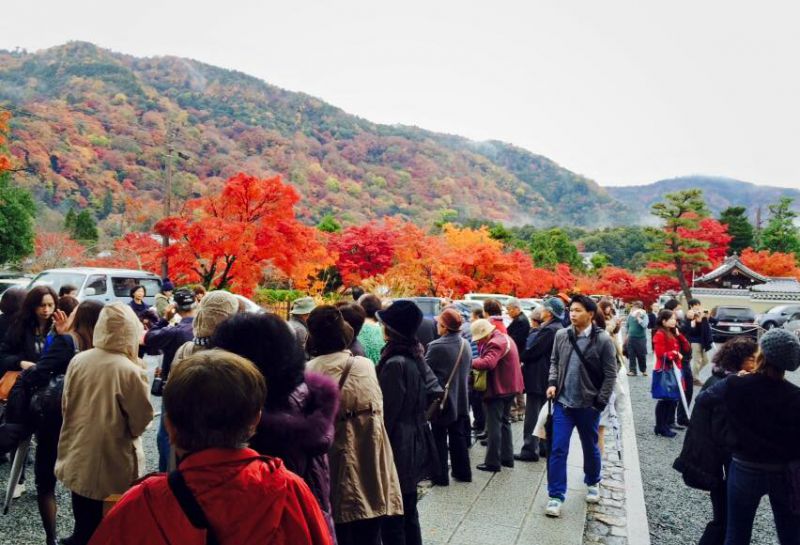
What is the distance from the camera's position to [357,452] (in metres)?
2.85

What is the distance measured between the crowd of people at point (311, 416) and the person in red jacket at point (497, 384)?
20 millimetres

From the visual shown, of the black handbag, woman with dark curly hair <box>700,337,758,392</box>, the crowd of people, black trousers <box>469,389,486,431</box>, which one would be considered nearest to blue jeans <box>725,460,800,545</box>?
the crowd of people

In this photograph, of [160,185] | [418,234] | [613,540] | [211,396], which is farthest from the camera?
[160,185]

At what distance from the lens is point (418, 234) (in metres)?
24.1

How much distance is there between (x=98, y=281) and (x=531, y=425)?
10.2m

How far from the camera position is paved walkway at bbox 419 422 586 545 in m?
4.04

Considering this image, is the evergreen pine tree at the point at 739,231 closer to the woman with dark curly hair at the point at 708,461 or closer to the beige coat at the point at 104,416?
the woman with dark curly hair at the point at 708,461

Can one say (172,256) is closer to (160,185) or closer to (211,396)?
(211,396)

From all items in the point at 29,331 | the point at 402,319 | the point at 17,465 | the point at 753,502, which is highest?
the point at 402,319

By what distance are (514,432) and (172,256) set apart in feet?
36.9

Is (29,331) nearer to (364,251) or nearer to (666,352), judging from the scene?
(666,352)

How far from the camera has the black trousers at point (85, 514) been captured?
2934 millimetres

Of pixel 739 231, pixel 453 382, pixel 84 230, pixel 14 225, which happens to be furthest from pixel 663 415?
pixel 739 231

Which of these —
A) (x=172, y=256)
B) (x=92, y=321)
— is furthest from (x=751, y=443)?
(x=172, y=256)
